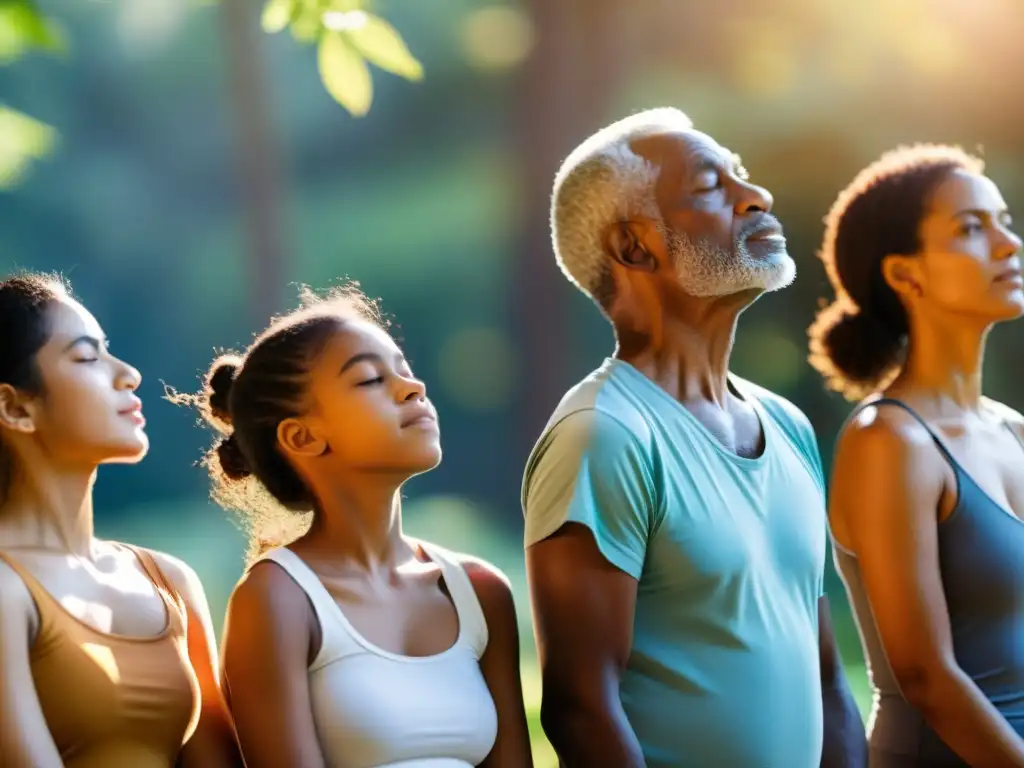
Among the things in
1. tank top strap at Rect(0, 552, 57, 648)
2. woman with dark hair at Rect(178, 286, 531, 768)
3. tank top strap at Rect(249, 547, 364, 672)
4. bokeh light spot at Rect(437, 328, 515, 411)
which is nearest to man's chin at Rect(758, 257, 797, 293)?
woman with dark hair at Rect(178, 286, 531, 768)

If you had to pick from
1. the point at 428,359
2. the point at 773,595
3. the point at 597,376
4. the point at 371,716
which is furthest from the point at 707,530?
the point at 428,359

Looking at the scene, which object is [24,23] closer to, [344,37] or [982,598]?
[344,37]

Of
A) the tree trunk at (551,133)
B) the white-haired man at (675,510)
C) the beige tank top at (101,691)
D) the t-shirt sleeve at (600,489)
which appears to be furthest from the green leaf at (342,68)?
the tree trunk at (551,133)

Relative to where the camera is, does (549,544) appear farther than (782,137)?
No

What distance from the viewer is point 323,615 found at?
155 centimetres

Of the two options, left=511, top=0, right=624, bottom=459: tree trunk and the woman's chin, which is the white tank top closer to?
the woman's chin

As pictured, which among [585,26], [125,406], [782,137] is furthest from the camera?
[782,137]

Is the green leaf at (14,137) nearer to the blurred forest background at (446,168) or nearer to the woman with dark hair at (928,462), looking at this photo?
the woman with dark hair at (928,462)

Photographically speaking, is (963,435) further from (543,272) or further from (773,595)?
(543,272)

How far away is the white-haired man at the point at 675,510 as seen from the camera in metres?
1.66

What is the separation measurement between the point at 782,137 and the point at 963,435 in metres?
3.66

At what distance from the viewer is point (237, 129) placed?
529cm

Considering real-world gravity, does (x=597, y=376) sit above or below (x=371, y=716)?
above

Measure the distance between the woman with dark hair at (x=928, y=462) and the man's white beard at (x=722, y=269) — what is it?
0.34 metres
